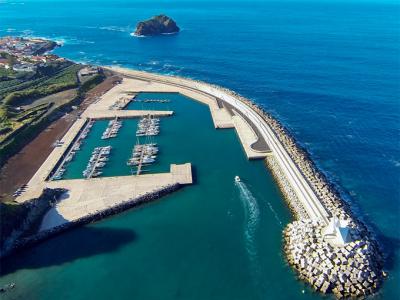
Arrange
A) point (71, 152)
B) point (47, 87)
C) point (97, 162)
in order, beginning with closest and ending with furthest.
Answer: point (97, 162) < point (71, 152) < point (47, 87)

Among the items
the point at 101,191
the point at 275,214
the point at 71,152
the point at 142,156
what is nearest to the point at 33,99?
the point at 71,152

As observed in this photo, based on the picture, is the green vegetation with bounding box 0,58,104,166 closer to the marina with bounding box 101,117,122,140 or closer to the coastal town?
the coastal town

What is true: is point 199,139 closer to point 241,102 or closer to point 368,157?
point 241,102

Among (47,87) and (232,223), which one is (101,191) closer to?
(232,223)

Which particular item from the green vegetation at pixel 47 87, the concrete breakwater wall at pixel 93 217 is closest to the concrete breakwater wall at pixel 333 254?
the concrete breakwater wall at pixel 93 217

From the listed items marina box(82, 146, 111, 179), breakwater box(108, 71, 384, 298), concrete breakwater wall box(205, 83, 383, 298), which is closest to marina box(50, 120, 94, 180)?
marina box(82, 146, 111, 179)

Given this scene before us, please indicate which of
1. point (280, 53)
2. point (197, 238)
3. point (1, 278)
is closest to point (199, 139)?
point (197, 238)

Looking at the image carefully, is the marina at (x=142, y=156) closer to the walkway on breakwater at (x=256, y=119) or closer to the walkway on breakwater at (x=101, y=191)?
the walkway on breakwater at (x=101, y=191)
